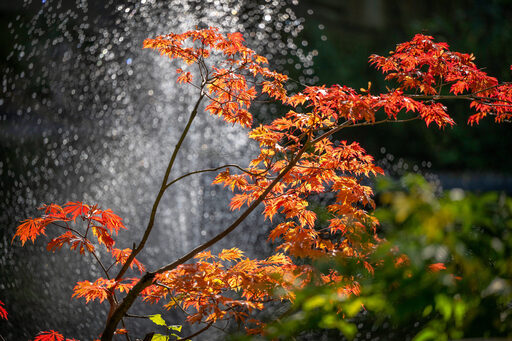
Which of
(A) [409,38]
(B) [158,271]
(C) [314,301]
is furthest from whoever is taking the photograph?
(A) [409,38]

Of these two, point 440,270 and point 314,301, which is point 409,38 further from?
point 314,301

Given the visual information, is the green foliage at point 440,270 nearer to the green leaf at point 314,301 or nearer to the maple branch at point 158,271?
the green leaf at point 314,301

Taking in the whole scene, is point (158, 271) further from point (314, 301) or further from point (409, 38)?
point (409, 38)

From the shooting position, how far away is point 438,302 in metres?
1.14

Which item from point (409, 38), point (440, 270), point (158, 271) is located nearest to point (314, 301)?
point (440, 270)

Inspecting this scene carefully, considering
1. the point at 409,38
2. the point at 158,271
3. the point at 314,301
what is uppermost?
the point at 409,38

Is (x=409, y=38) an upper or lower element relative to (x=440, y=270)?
upper

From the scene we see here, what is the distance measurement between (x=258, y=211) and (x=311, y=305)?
566 cm

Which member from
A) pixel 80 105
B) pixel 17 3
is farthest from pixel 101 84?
pixel 17 3

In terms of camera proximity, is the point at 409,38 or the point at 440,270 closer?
the point at 440,270

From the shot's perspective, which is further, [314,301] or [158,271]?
[158,271]

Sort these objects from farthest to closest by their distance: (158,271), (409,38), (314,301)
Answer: (409,38)
(158,271)
(314,301)

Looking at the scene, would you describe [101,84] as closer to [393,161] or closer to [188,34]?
[393,161]

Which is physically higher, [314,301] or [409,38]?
[409,38]
